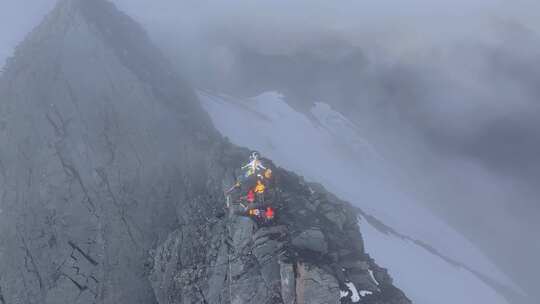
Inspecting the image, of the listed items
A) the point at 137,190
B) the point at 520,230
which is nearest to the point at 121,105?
the point at 137,190

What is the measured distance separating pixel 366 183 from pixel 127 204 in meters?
52.6

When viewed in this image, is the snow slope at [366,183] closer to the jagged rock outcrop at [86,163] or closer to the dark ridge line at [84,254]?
the jagged rock outcrop at [86,163]

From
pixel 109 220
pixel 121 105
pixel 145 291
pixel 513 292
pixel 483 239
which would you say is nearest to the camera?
pixel 145 291

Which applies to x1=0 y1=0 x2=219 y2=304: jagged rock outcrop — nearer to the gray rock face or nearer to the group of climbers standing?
the group of climbers standing

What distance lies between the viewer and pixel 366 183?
310 ft

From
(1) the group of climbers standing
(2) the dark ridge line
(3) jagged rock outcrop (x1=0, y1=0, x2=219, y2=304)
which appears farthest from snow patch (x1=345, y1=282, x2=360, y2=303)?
(2) the dark ridge line

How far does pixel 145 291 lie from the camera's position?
176ft

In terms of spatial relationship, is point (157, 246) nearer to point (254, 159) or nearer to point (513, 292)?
point (254, 159)

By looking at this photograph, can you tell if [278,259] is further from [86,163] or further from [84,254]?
[86,163]

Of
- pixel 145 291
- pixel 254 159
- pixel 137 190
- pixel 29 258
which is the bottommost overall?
pixel 29 258

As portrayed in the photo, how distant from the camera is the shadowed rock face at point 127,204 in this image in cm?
4281

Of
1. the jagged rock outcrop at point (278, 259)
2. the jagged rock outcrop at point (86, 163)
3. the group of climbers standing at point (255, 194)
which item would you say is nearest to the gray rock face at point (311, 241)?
the jagged rock outcrop at point (278, 259)

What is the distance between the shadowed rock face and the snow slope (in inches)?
533

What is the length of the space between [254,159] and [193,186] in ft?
50.9
